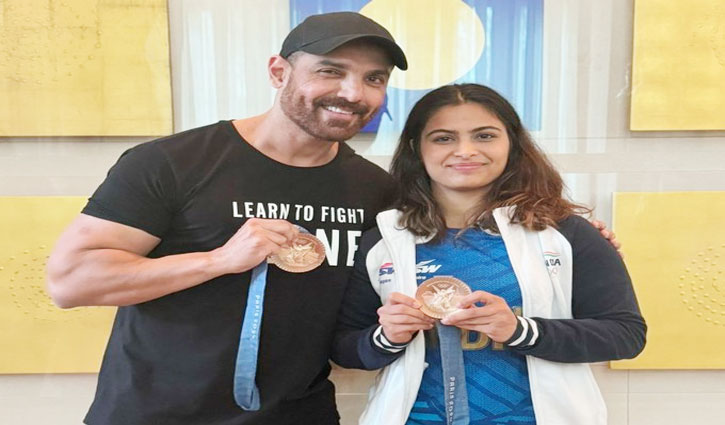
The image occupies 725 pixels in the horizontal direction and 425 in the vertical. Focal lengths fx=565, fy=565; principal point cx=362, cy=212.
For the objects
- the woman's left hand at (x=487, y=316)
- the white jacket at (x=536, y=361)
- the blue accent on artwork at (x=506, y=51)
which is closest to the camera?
the woman's left hand at (x=487, y=316)

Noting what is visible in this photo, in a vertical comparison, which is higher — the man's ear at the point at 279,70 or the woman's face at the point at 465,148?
Result: the man's ear at the point at 279,70

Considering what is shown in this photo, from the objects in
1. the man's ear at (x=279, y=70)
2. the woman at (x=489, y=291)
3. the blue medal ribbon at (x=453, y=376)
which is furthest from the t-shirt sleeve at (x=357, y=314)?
the man's ear at (x=279, y=70)

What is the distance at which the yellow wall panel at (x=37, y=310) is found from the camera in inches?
83.4

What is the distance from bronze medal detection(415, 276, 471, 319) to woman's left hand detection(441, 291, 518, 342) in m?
0.03

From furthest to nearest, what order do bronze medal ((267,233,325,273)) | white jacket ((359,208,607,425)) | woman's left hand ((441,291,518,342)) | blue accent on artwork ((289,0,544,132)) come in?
blue accent on artwork ((289,0,544,132))
bronze medal ((267,233,325,273))
white jacket ((359,208,607,425))
woman's left hand ((441,291,518,342))

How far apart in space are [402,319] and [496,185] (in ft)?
1.71

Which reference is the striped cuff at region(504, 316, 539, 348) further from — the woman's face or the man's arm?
the man's arm

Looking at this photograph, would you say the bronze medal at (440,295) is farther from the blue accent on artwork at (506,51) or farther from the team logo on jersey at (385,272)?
the blue accent on artwork at (506,51)

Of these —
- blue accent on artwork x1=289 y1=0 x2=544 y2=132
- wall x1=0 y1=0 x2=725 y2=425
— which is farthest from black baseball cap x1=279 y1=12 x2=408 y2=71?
wall x1=0 y1=0 x2=725 y2=425

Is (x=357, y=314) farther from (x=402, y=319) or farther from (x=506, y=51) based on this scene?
(x=506, y=51)

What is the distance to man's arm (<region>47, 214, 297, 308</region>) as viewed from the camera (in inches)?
58.6

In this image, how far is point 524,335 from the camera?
1369mm

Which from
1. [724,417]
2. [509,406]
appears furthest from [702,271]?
[509,406]

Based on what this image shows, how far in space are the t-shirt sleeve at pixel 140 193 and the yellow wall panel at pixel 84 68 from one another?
563mm
